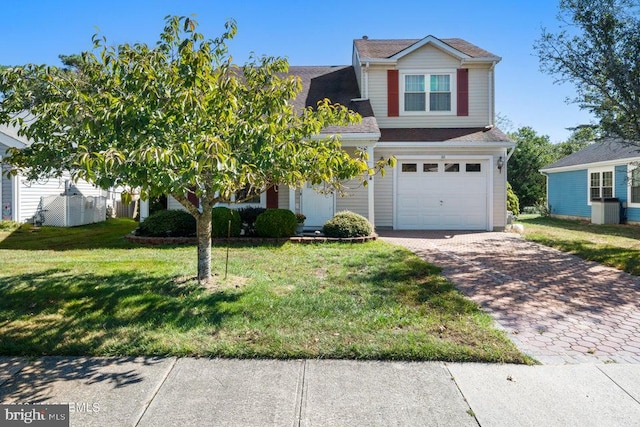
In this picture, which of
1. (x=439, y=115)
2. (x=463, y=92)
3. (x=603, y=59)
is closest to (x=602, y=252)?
(x=603, y=59)

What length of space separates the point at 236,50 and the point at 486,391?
215 inches

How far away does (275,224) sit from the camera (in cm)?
1038

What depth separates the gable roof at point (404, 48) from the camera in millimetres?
13734

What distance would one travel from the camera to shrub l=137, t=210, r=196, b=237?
34.7 ft

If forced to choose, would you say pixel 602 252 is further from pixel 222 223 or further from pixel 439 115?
pixel 222 223

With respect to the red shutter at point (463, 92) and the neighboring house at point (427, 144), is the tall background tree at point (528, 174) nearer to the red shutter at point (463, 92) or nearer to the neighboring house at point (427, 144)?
the neighboring house at point (427, 144)

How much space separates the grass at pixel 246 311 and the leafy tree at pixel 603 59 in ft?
21.8

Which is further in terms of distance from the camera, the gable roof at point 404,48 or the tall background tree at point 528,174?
the tall background tree at point 528,174

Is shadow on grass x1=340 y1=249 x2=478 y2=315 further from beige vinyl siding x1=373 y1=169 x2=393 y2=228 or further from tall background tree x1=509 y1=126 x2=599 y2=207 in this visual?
tall background tree x1=509 y1=126 x2=599 y2=207

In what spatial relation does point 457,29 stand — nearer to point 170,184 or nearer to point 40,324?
point 170,184

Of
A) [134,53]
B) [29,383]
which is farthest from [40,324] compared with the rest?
[134,53]

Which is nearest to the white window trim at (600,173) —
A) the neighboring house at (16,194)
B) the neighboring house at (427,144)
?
the neighboring house at (427,144)

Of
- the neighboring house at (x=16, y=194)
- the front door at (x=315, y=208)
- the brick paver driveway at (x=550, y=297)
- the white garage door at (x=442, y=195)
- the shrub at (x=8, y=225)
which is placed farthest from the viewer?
the neighboring house at (x=16, y=194)

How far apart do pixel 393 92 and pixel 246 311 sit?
A: 11.2 m
